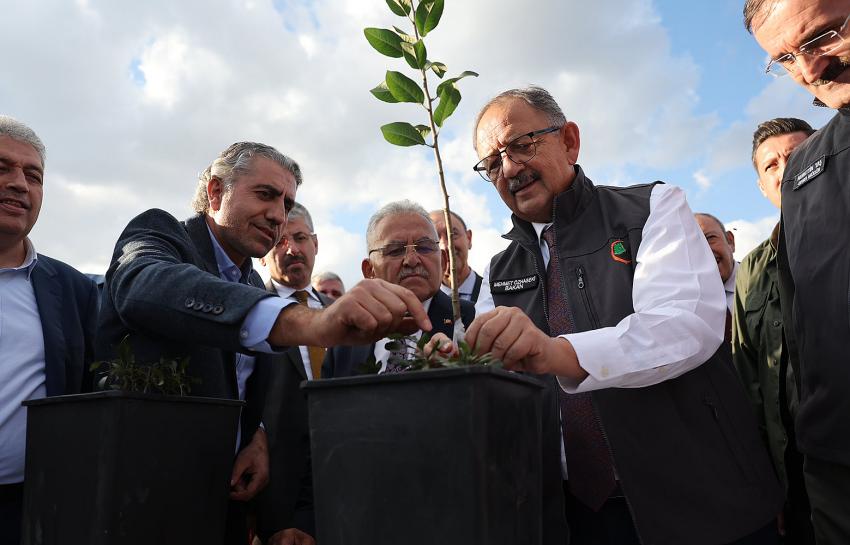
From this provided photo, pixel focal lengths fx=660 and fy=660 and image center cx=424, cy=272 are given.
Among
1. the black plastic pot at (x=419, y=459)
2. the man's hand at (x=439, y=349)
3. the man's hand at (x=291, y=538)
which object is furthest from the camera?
the man's hand at (x=291, y=538)

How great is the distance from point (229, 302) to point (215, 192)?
1562 mm

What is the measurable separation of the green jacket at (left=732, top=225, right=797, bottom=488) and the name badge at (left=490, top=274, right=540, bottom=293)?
46.1 inches

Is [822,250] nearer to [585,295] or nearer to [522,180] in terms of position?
[585,295]

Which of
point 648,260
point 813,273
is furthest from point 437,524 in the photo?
point 813,273

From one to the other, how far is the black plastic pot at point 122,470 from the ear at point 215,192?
4.80 feet

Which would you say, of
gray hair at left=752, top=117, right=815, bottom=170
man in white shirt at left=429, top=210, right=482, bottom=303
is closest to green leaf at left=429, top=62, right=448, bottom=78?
gray hair at left=752, top=117, right=815, bottom=170

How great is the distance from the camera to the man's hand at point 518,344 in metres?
1.64

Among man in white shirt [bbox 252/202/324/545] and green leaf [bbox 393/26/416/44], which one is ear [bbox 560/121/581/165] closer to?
green leaf [bbox 393/26/416/44]

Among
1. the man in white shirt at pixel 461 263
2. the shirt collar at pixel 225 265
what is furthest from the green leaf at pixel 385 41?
the man in white shirt at pixel 461 263

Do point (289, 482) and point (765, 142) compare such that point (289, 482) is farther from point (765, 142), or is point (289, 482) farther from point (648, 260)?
point (765, 142)

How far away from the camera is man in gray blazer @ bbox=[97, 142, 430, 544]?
1.65 meters

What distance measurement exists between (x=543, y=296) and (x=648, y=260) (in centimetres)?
40

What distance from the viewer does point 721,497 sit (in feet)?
6.24

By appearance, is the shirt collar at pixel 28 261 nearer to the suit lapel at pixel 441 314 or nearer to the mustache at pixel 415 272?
the mustache at pixel 415 272
